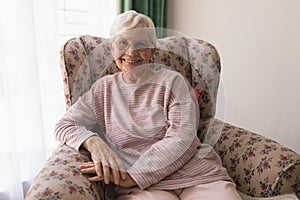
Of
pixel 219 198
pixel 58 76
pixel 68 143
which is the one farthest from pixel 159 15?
pixel 219 198

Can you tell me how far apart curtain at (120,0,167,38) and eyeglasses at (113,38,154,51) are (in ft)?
2.29

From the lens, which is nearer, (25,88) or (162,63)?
(162,63)

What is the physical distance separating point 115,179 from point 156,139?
0.21 metres

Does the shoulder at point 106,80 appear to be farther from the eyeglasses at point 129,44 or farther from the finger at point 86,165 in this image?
the finger at point 86,165

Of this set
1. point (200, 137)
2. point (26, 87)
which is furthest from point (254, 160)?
point (26, 87)

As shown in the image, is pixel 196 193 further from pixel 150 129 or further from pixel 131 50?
pixel 131 50

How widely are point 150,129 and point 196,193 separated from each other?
259 millimetres

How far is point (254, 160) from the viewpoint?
1.12 metres

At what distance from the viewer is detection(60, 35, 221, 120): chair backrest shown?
1.22m

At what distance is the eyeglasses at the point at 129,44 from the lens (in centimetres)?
110

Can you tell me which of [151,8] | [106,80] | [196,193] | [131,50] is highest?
[151,8]

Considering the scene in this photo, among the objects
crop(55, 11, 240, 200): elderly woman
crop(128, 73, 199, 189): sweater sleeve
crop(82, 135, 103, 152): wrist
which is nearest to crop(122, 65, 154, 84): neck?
crop(55, 11, 240, 200): elderly woman

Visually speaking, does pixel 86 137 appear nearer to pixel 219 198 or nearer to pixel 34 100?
pixel 219 198

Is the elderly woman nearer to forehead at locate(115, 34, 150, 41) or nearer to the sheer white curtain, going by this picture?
forehead at locate(115, 34, 150, 41)
